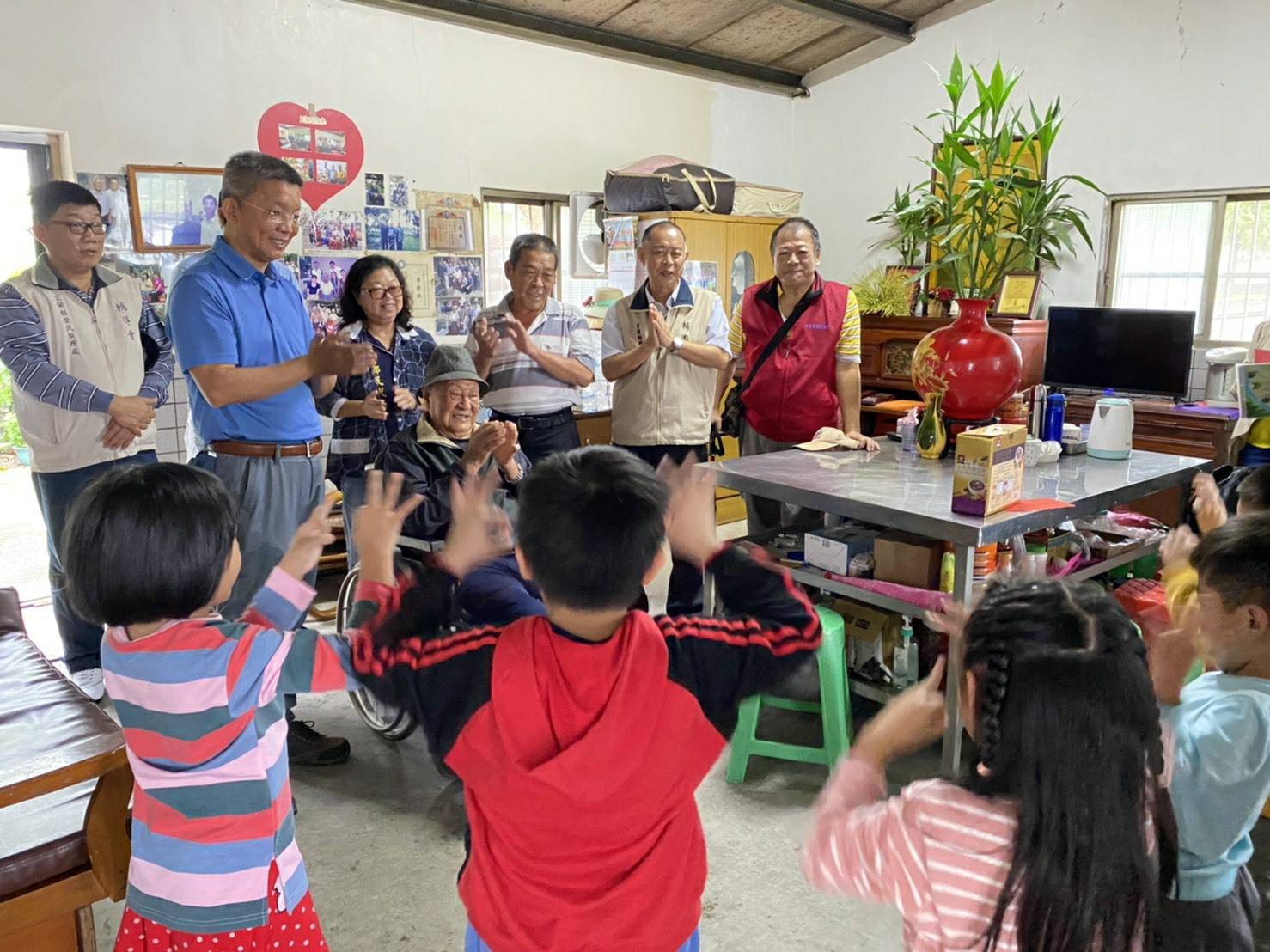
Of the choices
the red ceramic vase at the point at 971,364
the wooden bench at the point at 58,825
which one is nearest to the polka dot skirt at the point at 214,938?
the wooden bench at the point at 58,825

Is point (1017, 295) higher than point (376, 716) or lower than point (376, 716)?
higher

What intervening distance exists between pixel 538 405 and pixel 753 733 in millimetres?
1313

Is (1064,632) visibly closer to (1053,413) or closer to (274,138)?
(1053,413)

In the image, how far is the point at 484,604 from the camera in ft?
6.87

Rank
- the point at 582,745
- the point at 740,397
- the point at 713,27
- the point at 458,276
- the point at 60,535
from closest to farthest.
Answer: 1. the point at 582,745
2. the point at 60,535
3. the point at 740,397
4. the point at 458,276
5. the point at 713,27

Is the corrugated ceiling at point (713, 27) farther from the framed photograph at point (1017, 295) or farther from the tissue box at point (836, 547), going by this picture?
the tissue box at point (836, 547)

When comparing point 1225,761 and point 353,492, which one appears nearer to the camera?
point 1225,761

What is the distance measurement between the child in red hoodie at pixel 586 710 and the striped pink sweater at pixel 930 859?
0.64 feet

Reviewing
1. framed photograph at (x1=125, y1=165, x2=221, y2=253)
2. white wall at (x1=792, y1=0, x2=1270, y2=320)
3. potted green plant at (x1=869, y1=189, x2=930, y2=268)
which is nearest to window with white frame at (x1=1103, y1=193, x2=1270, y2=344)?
white wall at (x1=792, y1=0, x2=1270, y2=320)

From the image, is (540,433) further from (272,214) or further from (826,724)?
(826,724)

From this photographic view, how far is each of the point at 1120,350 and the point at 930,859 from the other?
16.0 ft

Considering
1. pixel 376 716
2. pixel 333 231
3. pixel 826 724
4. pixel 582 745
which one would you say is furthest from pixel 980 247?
pixel 333 231

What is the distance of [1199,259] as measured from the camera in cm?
508

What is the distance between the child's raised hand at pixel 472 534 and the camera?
4.18ft
